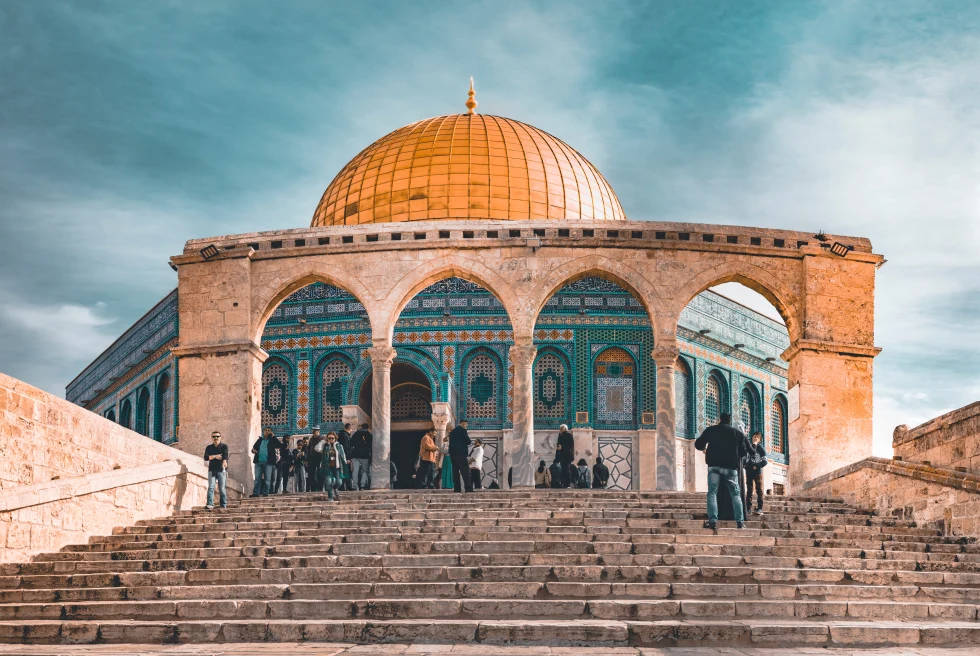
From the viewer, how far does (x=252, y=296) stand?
63.0 ft

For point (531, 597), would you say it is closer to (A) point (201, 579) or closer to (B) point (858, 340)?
(A) point (201, 579)

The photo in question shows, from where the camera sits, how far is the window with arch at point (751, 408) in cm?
2992

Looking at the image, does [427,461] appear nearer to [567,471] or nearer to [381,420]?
[381,420]

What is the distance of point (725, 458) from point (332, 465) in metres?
5.62

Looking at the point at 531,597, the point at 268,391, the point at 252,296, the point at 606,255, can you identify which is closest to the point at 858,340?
the point at 606,255

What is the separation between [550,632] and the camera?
895 cm

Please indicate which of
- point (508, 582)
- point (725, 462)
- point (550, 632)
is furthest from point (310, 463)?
point (550, 632)

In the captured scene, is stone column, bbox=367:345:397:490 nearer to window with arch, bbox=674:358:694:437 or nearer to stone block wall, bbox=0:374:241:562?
stone block wall, bbox=0:374:241:562

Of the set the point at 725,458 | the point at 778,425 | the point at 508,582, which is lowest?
the point at 508,582

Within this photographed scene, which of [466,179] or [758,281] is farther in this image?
[466,179]

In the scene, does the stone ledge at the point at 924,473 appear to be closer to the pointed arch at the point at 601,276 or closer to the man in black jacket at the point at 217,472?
the pointed arch at the point at 601,276

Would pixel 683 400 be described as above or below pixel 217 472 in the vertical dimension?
above

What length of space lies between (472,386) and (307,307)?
13.8 ft

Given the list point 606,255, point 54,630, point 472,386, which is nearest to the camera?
point 54,630
